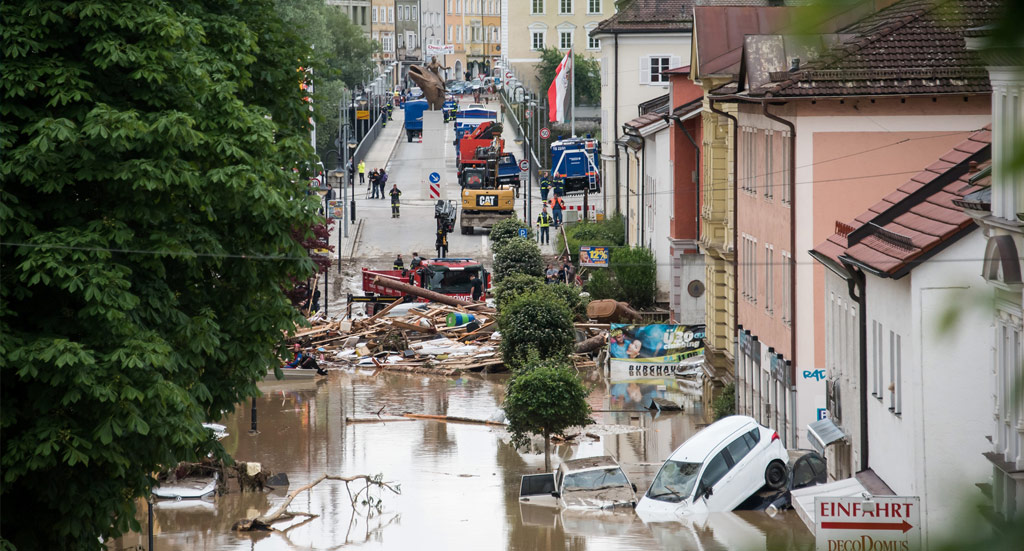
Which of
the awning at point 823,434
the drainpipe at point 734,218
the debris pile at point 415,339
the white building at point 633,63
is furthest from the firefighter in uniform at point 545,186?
the awning at point 823,434

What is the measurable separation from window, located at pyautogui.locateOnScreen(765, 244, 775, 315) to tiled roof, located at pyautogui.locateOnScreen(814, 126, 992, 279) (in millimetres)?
6326

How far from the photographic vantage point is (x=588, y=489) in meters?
22.5

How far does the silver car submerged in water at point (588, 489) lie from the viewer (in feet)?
73.2

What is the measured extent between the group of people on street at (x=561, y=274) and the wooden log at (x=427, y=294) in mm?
3411

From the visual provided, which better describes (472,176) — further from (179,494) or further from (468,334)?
(179,494)

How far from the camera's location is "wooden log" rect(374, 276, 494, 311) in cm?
4509

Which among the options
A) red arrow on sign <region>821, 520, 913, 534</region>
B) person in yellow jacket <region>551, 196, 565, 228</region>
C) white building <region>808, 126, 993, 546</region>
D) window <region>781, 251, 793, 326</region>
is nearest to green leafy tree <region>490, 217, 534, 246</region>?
person in yellow jacket <region>551, 196, 565, 228</region>

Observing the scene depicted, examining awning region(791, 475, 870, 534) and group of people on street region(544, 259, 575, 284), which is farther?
group of people on street region(544, 259, 575, 284)

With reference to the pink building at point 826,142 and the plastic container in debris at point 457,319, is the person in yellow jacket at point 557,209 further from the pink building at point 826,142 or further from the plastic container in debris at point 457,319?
the pink building at point 826,142

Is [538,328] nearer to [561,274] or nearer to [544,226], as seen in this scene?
[561,274]

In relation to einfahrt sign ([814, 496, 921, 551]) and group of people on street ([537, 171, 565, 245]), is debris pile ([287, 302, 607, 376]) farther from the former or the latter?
einfahrt sign ([814, 496, 921, 551])

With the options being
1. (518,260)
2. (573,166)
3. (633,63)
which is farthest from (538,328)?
(573,166)

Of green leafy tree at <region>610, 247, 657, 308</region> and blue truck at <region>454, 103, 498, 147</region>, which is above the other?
blue truck at <region>454, 103, 498, 147</region>

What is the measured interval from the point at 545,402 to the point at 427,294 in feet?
69.3
